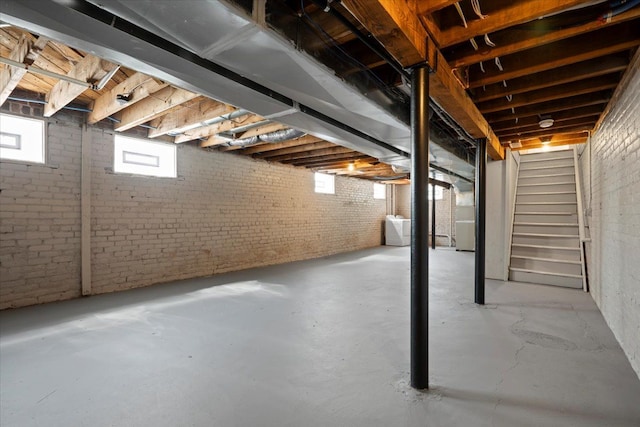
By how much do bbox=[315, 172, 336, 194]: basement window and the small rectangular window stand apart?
7.56 feet

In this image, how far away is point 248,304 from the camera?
353 centimetres

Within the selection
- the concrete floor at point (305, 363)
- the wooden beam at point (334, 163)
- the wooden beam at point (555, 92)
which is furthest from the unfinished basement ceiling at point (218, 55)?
the wooden beam at point (334, 163)

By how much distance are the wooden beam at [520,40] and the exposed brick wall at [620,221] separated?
2.16 ft

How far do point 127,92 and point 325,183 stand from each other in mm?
5501

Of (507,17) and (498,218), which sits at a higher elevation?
(507,17)

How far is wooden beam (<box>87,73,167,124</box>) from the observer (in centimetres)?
278

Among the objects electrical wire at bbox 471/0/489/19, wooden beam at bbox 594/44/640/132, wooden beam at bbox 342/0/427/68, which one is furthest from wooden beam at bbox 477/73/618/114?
wooden beam at bbox 342/0/427/68

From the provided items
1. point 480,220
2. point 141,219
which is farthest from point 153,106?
point 480,220

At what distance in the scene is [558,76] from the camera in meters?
2.57

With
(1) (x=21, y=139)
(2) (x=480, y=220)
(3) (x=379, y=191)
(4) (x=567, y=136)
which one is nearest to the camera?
(1) (x=21, y=139)

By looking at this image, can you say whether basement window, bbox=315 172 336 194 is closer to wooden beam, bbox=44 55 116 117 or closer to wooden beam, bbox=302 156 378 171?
Answer: wooden beam, bbox=302 156 378 171

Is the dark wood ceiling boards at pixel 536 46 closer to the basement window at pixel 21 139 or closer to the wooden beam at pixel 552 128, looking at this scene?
the wooden beam at pixel 552 128

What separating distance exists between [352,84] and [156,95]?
2392 millimetres

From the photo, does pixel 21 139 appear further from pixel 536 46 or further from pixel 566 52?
pixel 566 52
